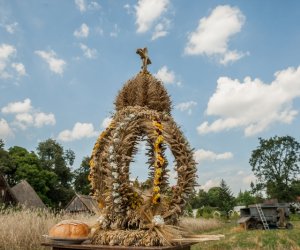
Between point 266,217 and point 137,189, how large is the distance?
2125 cm

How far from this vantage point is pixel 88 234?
3.71 metres

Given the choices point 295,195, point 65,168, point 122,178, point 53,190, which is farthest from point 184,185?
point 295,195

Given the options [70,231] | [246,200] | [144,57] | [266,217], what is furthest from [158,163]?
[246,200]

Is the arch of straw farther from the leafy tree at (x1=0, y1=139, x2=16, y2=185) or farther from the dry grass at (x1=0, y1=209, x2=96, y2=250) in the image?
the leafy tree at (x1=0, y1=139, x2=16, y2=185)

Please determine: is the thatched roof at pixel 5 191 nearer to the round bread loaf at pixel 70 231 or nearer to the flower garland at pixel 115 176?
the round bread loaf at pixel 70 231

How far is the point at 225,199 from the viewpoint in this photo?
41312 mm

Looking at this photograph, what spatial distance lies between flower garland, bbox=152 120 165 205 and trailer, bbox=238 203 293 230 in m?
20.5

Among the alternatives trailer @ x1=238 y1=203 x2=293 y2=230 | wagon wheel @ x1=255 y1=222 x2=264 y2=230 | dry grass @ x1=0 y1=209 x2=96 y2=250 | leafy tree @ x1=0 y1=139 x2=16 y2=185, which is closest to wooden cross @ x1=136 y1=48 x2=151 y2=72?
dry grass @ x1=0 y1=209 x2=96 y2=250

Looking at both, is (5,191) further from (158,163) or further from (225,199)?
(158,163)

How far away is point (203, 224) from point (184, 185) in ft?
75.5

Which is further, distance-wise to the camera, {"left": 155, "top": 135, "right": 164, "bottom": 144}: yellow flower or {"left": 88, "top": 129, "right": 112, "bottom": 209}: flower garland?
{"left": 88, "top": 129, "right": 112, "bottom": 209}: flower garland

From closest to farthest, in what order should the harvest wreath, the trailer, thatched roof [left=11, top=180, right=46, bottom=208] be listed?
the harvest wreath → the trailer → thatched roof [left=11, top=180, right=46, bottom=208]

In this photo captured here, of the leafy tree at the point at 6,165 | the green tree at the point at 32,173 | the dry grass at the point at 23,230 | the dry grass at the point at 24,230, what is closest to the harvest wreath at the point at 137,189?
the dry grass at the point at 24,230

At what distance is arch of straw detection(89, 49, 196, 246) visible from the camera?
3559 millimetres
